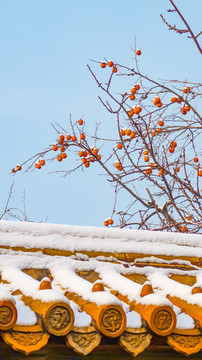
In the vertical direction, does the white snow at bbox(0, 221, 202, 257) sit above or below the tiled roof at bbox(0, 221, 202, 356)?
above

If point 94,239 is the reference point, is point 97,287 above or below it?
below

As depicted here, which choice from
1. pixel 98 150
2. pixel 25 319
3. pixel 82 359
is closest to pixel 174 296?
pixel 82 359

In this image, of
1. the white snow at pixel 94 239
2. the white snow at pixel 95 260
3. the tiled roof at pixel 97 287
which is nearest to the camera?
the tiled roof at pixel 97 287

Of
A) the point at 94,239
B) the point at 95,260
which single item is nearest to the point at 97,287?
the point at 95,260

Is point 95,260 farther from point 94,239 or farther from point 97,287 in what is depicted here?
point 97,287

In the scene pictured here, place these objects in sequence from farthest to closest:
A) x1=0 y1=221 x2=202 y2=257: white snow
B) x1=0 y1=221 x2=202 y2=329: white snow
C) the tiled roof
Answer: x1=0 y1=221 x2=202 y2=257: white snow
x1=0 y1=221 x2=202 y2=329: white snow
the tiled roof

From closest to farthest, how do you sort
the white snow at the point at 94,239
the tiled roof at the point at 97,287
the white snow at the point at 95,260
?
the tiled roof at the point at 97,287 < the white snow at the point at 95,260 < the white snow at the point at 94,239

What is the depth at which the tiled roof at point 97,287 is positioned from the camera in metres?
2.09

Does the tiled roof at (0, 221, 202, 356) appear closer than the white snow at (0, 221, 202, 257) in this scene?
Yes

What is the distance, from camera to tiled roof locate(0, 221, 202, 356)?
2092mm

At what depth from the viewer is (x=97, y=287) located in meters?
2.29

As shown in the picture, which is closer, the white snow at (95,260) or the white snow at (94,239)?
the white snow at (95,260)

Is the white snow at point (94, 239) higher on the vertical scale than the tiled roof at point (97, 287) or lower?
higher

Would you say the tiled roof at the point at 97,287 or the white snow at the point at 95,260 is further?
the white snow at the point at 95,260
